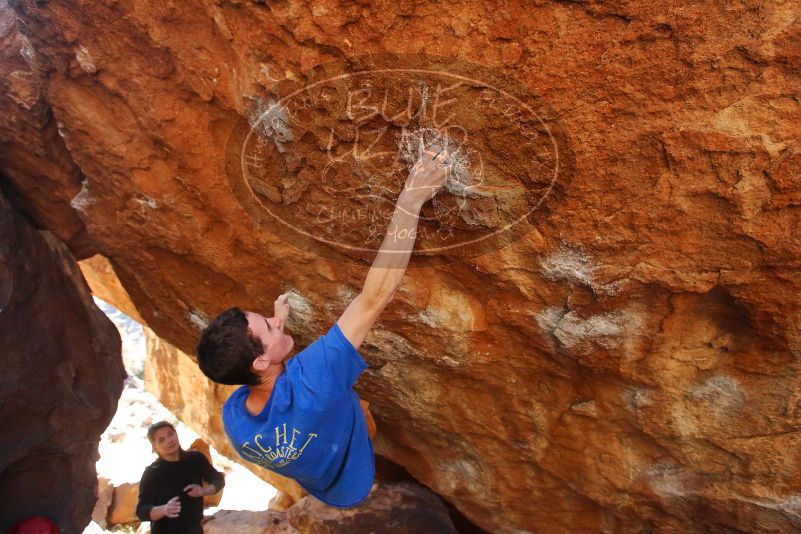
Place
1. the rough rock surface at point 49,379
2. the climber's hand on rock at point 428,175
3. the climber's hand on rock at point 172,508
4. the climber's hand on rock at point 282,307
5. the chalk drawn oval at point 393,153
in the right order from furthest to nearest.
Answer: the climber's hand on rock at point 172,508 < the rough rock surface at point 49,379 < the climber's hand on rock at point 282,307 < the climber's hand on rock at point 428,175 < the chalk drawn oval at point 393,153

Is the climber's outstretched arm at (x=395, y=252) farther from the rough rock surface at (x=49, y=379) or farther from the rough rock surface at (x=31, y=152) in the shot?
the rough rock surface at (x=49, y=379)

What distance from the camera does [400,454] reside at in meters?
3.13

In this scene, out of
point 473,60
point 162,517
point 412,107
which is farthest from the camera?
point 162,517

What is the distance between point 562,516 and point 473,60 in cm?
212

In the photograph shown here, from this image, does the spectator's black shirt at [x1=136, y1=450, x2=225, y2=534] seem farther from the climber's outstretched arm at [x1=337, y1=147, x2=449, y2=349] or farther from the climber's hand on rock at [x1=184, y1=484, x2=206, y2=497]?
the climber's outstretched arm at [x1=337, y1=147, x2=449, y2=349]

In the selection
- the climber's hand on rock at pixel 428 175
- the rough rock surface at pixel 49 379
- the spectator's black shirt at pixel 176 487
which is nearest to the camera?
the climber's hand on rock at pixel 428 175

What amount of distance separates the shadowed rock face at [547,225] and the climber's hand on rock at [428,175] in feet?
0.30

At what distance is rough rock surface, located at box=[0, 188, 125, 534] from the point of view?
8.23ft

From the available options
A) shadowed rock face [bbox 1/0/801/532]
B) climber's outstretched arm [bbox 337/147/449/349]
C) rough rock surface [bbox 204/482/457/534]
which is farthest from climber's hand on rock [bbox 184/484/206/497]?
climber's outstretched arm [bbox 337/147/449/349]

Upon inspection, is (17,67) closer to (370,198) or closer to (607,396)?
(370,198)

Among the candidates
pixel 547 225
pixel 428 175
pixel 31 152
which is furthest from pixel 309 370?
pixel 31 152

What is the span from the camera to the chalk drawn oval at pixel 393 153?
1.52 meters

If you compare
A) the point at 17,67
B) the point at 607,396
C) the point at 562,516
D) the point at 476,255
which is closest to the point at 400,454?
the point at 562,516

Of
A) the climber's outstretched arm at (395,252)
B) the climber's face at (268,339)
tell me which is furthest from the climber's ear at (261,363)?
the climber's outstretched arm at (395,252)
